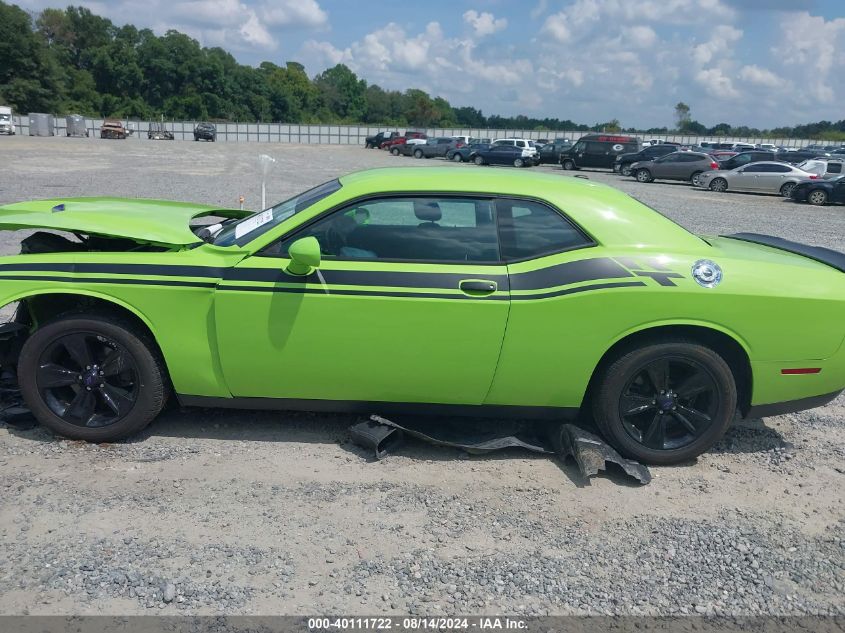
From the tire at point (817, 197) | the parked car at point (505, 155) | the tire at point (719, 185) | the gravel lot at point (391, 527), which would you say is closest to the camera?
the gravel lot at point (391, 527)

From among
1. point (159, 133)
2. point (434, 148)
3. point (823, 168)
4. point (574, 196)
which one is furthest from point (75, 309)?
point (159, 133)

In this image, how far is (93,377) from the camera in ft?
12.9

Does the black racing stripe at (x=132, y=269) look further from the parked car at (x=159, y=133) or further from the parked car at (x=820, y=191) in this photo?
the parked car at (x=159, y=133)

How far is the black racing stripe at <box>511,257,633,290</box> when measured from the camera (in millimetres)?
3705

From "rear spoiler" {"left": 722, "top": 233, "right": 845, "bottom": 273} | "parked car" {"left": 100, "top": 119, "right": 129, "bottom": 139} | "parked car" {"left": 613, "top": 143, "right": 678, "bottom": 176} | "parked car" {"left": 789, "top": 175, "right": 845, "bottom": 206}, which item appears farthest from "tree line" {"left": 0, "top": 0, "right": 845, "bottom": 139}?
"rear spoiler" {"left": 722, "top": 233, "right": 845, "bottom": 273}

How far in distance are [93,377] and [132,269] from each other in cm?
67

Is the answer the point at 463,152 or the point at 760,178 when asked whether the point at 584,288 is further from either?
the point at 463,152

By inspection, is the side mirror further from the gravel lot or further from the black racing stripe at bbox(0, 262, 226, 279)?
the gravel lot

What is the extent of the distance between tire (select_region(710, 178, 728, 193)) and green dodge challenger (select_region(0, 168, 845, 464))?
2426cm

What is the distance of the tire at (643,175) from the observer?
29.8 m

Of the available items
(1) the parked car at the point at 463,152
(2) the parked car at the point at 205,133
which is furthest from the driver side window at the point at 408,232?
(2) the parked car at the point at 205,133

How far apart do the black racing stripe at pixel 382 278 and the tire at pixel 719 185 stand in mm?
25435

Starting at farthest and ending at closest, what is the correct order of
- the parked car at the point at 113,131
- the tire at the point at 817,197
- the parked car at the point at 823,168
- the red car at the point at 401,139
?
1. the parked car at the point at 113,131
2. the red car at the point at 401,139
3. the parked car at the point at 823,168
4. the tire at the point at 817,197

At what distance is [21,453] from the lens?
3.91 metres
